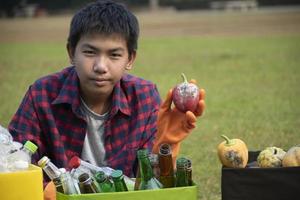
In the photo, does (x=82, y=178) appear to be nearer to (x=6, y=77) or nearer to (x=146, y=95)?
(x=146, y=95)

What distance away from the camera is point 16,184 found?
2738 millimetres

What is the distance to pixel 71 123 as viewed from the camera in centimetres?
402

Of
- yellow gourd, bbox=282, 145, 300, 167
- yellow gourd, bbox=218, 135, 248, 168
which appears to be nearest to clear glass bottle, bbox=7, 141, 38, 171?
yellow gourd, bbox=218, 135, 248, 168

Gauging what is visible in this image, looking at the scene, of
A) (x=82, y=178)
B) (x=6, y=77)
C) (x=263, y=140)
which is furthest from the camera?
(x=6, y=77)

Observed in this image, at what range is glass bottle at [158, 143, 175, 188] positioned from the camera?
2982mm

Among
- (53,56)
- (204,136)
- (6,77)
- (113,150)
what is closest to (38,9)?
(53,56)

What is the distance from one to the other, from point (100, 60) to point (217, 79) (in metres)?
9.52

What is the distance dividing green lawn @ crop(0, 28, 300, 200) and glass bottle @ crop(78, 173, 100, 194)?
7.52 ft

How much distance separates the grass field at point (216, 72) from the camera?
735 cm

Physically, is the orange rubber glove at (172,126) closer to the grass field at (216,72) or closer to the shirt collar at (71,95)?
the shirt collar at (71,95)

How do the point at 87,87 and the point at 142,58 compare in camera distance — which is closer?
the point at 87,87

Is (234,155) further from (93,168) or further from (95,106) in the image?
(95,106)

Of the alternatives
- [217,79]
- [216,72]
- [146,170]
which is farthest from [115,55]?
[216,72]

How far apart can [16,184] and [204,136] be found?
16.5 ft
